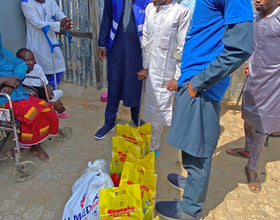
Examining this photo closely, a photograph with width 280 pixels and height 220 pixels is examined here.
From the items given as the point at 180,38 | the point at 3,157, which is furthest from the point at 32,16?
the point at 180,38

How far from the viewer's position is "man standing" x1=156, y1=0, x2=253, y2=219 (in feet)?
5.18

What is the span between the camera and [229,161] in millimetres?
3320

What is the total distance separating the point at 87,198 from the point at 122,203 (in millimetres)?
390

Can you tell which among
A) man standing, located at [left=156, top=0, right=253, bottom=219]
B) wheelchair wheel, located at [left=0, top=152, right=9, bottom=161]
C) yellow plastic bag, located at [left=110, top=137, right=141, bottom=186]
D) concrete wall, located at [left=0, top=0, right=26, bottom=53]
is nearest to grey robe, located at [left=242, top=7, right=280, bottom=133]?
man standing, located at [left=156, top=0, right=253, bottom=219]

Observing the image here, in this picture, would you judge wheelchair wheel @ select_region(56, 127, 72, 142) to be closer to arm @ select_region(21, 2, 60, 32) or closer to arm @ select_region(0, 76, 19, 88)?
arm @ select_region(0, 76, 19, 88)

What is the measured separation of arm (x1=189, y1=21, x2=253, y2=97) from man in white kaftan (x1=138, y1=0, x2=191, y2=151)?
81 cm

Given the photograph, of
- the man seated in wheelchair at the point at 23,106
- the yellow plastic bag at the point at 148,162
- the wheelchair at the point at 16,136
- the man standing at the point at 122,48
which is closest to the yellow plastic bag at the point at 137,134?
the yellow plastic bag at the point at 148,162

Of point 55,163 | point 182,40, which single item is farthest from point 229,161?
point 55,163

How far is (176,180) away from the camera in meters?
2.84

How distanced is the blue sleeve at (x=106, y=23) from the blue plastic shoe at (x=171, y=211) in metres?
2.11

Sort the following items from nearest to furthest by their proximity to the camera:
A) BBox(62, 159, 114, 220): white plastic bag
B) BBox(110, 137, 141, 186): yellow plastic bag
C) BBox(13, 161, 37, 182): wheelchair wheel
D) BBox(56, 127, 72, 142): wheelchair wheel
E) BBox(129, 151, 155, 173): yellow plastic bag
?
BBox(62, 159, 114, 220): white plastic bag, BBox(129, 151, 155, 173): yellow plastic bag, BBox(110, 137, 141, 186): yellow plastic bag, BBox(13, 161, 37, 182): wheelchair wheel, BBox(56, 127, 72, 142): wheelchair wheel

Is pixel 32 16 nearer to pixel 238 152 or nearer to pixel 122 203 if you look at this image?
pixel 122 203

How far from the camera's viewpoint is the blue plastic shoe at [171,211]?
2289 millimetres

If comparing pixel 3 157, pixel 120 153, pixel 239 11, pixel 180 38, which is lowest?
pixel 3 157
